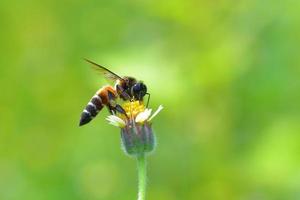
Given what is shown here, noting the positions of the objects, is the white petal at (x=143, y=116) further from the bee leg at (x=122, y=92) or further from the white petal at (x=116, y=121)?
the bee leg at (x=122, y=92)

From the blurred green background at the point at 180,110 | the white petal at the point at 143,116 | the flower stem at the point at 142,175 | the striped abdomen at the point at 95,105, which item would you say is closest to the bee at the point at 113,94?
the striped abdomen at the point at 95,105

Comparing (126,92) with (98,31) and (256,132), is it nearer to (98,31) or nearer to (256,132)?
(256,132)

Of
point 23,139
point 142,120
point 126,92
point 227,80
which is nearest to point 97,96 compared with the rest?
point 126,92

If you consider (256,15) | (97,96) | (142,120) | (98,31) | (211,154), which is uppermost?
(98,31)

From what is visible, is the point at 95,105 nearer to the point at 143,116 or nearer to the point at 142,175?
the point at 143,116

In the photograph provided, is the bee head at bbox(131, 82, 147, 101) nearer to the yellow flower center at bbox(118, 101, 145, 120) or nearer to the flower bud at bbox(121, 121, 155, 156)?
the yellow flower center at bbox(118, 101, 145, 120)

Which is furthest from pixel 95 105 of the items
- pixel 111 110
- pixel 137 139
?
pixel 137 139
